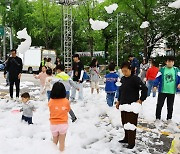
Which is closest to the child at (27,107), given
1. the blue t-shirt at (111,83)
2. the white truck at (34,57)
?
the blue t-shirt at (111,83)

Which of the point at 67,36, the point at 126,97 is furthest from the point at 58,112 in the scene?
the point at 67,36

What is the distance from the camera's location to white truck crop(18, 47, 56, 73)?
31.1 m

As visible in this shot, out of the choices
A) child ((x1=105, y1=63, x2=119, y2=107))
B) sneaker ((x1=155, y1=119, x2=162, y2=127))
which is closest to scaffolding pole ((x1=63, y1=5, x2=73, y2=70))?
child ((x1=105, y1=63, x2=119, y2=107))

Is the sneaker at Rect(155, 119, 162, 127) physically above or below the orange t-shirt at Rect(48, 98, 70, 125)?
below

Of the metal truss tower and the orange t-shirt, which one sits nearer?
the orange t-shirt

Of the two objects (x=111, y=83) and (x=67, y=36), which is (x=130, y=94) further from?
(x=67, y=36)

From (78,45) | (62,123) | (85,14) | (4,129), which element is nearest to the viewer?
(62,123)

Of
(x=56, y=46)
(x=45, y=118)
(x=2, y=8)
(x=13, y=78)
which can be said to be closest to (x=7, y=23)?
(x=2, y=8)

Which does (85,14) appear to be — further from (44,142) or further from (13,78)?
(44,142)

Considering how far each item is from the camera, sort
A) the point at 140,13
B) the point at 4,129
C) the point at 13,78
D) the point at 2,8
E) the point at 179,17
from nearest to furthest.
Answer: the point at 4,129 → the point at 13,78 → the point at 140,13 → the point at 179,17 → the point at 2,8

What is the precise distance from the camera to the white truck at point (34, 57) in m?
31.1

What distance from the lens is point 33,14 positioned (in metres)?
38.9

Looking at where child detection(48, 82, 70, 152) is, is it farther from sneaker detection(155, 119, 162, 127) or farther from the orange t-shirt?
sneaker detection(155, 119, 162, 127)

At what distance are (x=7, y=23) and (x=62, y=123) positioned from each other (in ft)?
120
